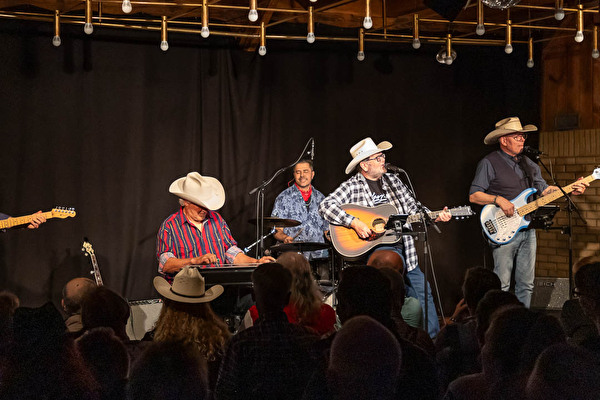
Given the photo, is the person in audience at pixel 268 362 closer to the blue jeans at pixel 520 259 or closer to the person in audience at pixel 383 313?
the person in audience at pixel 383 313

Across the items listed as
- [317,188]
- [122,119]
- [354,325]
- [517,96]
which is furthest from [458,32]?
[354,325]

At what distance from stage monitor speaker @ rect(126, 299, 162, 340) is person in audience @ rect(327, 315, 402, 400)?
12.1ft

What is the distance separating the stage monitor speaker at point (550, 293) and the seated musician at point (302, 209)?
229cm

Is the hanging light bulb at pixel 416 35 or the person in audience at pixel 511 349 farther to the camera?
the hanging light bulb at pixel 416 35

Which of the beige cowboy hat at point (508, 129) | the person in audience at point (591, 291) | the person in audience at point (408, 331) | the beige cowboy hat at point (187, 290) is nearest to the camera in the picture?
the person in audience at point (591, 291)

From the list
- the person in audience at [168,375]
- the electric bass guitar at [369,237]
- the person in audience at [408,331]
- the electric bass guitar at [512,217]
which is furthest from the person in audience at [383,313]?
the electric bass guitar at [512,217]

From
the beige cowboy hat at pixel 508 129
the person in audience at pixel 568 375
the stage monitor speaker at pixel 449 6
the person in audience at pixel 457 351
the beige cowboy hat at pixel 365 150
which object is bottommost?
the person in audience at pixel 457 351

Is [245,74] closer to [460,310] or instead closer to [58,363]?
[460,310]

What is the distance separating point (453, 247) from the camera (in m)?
8.77

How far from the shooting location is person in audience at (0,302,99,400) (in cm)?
229

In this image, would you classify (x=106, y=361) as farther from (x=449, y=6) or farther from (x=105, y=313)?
(x=449, y=6)

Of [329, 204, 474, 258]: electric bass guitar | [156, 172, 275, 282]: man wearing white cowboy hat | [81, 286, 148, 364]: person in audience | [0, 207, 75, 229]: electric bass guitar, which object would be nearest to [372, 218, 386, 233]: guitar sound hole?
[329, 204, 474, 258]: electric bass guitar

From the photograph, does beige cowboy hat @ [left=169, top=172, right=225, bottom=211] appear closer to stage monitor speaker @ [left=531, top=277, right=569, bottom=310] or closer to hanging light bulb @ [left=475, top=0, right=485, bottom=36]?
hanging light bulb @ [left=475, top=0, right=485, bottom=36]

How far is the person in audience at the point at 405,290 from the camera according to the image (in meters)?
4.21
